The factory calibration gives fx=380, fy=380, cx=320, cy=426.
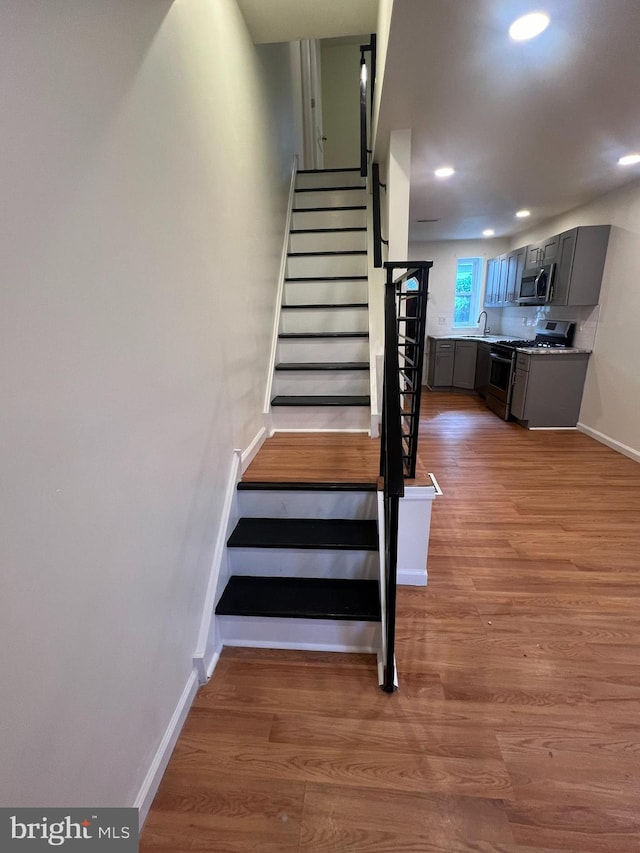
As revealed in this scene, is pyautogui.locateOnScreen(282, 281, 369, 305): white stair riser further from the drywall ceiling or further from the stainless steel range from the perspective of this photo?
the stainless steel range

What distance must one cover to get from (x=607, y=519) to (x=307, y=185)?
4260 mm

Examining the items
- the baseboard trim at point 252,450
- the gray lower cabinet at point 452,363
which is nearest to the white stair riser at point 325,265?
the baseboard trim at point 252,450

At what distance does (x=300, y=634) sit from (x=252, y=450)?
107cm

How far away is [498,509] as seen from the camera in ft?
9.30

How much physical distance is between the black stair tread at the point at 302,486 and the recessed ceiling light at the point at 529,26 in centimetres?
210

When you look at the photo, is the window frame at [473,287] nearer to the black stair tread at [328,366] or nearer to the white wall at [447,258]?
the white wall at [447,258]

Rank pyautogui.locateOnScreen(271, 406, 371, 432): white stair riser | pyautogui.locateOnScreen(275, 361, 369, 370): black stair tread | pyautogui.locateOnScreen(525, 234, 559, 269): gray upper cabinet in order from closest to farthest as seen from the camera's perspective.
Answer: pyautogui.locateOnScreen(271, 406, 371, 432): white stair riser, pyautogui.locateOnScreen(275, 361, 369, 370): black stair tread, pyautogui.locateOnScreen(525, 234, 559, 269): gray upper cabinet

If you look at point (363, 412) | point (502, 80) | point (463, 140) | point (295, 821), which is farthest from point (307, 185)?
point (295, 821)

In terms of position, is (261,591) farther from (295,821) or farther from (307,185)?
(307,185)

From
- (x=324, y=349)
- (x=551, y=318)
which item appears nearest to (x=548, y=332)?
(x=551, y=318)

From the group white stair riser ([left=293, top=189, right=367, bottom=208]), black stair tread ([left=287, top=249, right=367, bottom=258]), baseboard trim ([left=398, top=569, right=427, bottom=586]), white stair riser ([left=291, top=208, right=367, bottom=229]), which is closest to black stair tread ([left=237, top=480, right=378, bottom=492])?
baseboard trim ([left=398, top=569, right=427, bottom=586])

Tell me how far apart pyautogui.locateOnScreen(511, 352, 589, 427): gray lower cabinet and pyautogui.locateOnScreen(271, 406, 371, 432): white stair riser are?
277 cm

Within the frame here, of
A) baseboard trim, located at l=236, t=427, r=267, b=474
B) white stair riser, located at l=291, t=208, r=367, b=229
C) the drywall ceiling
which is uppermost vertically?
the drywall ceiling

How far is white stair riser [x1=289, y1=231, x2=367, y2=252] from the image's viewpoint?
363 centimetres
